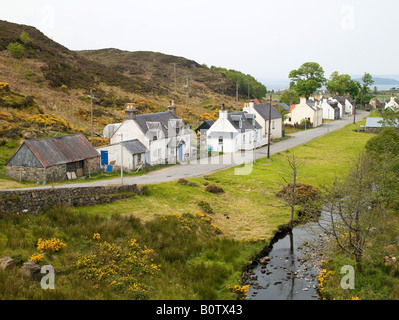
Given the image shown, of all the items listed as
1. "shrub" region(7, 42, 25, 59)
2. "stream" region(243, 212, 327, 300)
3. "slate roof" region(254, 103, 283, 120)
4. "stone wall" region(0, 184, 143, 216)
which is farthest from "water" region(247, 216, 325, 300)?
"shrub" region(7, 42, 25, 59)

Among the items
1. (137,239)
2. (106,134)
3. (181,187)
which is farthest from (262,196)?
(106,134)

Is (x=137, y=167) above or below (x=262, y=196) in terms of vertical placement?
above

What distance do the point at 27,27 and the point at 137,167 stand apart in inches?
3207

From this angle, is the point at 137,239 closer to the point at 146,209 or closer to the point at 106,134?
the point at 146,209

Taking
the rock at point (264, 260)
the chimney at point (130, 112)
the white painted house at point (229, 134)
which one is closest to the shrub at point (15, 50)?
the white painted house at point (229, 134)

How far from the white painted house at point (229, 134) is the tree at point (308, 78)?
228ft

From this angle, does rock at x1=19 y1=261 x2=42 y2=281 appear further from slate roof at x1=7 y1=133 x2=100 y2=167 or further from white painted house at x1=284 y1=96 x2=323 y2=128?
white painted house at x1=284 y1=96 x2=323 y2=128

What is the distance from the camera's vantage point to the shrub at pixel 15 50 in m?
76.6

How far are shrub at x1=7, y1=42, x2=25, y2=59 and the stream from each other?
73.3 m

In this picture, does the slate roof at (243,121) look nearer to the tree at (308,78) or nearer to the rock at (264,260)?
the rock at (264,260)

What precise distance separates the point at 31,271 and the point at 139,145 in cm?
2550

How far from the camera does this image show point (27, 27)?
9869 cm

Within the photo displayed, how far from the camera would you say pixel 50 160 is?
101 feet

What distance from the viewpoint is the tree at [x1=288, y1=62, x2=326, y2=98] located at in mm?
119188
